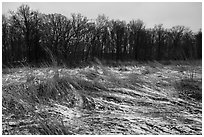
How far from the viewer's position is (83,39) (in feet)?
87.2

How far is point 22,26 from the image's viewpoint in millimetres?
25172

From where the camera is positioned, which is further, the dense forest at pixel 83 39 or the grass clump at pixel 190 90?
the dense forest at pixel 83 39

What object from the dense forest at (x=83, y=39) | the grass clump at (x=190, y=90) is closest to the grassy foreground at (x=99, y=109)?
the grass clump at (x=190, y=90)

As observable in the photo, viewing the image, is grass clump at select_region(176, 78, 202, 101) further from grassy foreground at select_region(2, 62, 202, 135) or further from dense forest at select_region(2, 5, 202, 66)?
dense forest at select_region(2, 5, 202, 66)

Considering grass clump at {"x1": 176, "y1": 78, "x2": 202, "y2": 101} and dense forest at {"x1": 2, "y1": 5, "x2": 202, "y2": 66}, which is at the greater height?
dense forest at {"x1": 2, "y1": 5, "x2": 202, "y2": 66}

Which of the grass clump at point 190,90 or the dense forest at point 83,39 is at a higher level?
the dense forest at point 83,39

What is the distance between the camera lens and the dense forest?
2205cm

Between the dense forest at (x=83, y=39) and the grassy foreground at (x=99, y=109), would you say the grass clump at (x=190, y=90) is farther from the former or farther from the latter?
the dense forest at (x=83, y=39)

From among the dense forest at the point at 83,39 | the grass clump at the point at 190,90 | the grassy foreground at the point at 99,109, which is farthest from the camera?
the dense forest at the point at 83,39

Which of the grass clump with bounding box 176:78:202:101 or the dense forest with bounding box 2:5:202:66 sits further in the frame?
the dense forest with bounding box 2:5:202:66

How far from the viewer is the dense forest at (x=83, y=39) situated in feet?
72.3

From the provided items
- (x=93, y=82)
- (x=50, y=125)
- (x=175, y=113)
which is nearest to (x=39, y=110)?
(x=50, y=125)

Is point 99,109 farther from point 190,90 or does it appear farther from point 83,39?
point 83,39

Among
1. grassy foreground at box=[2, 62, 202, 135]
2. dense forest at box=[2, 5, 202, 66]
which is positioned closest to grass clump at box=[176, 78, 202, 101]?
grassy foreground at box=[2, 62, 202, 135]
